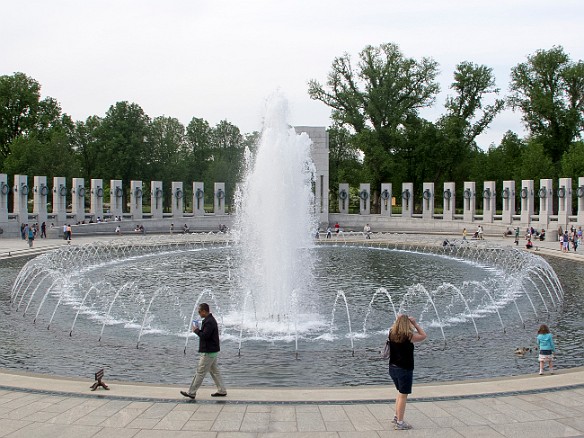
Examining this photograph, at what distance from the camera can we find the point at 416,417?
885 cm

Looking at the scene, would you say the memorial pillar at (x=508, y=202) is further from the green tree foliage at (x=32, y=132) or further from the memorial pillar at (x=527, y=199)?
the green tree foliage at (x=32, y=132)

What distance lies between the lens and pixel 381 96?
66.4 metres

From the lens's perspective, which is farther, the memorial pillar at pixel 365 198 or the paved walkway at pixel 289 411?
the memorial pillar at pixel 365 198

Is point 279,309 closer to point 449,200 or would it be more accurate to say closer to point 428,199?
point 449,200

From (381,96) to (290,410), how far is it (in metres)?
60.3

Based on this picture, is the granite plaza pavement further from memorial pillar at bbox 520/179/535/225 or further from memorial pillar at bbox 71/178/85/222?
memorial pillar at bbox 71/178/85/222

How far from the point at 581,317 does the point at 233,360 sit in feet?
35.7

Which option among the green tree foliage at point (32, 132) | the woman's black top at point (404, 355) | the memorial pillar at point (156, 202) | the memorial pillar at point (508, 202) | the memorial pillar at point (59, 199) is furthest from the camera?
the green tree foliage at point (32, 132)

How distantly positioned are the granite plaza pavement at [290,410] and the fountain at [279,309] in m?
1.58

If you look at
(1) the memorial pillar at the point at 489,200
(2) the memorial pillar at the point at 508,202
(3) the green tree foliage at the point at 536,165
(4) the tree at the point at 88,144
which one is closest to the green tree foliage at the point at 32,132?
(4) the tree at the point at 88,144

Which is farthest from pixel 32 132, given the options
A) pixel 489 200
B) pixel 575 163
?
pixel 575 163

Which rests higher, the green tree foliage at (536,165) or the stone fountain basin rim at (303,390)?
the green tree foliage at (536,165)

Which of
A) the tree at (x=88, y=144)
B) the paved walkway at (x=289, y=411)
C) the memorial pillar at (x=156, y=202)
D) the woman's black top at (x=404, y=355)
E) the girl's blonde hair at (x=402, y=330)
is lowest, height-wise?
the paved walkway at (x=289, y=411)

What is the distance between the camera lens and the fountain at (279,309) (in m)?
12.9
